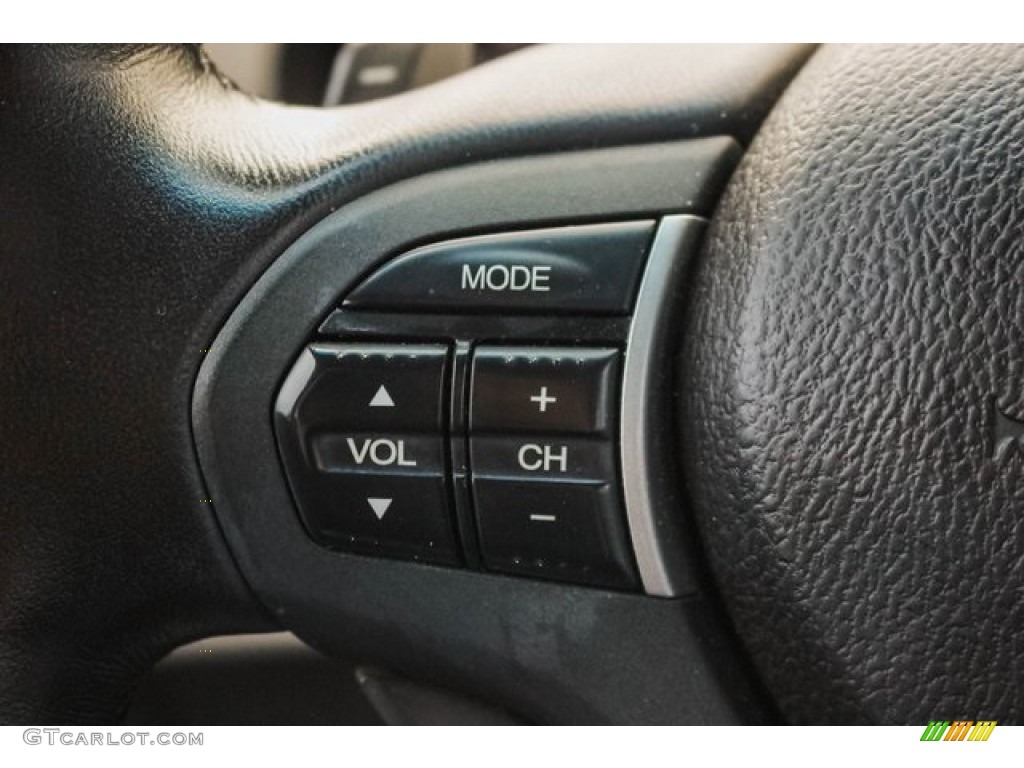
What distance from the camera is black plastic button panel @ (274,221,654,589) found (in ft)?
1.71

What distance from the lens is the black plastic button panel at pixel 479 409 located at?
522 mm

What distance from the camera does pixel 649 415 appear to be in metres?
0.52

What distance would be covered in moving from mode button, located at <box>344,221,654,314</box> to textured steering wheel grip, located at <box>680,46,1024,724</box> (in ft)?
0.11

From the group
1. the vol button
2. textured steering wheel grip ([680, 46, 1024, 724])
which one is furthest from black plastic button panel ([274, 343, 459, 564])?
textured steering wheel grip ([680, 46, 1024, 724])

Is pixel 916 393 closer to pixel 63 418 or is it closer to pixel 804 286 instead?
pixel 804 286

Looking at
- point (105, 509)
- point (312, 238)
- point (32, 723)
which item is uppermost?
point (312, 238)

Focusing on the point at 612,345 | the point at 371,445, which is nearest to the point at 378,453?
the point at 371,445

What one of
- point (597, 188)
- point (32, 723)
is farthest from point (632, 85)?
point (32, 723)

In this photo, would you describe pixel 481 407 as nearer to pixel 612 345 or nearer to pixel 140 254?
pixel 612 345

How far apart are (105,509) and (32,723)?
11 cm

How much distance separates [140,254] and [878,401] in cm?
32

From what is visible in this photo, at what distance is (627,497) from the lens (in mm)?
518

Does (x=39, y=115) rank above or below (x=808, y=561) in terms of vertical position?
above

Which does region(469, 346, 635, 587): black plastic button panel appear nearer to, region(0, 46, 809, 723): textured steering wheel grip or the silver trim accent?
the silver trim accent
